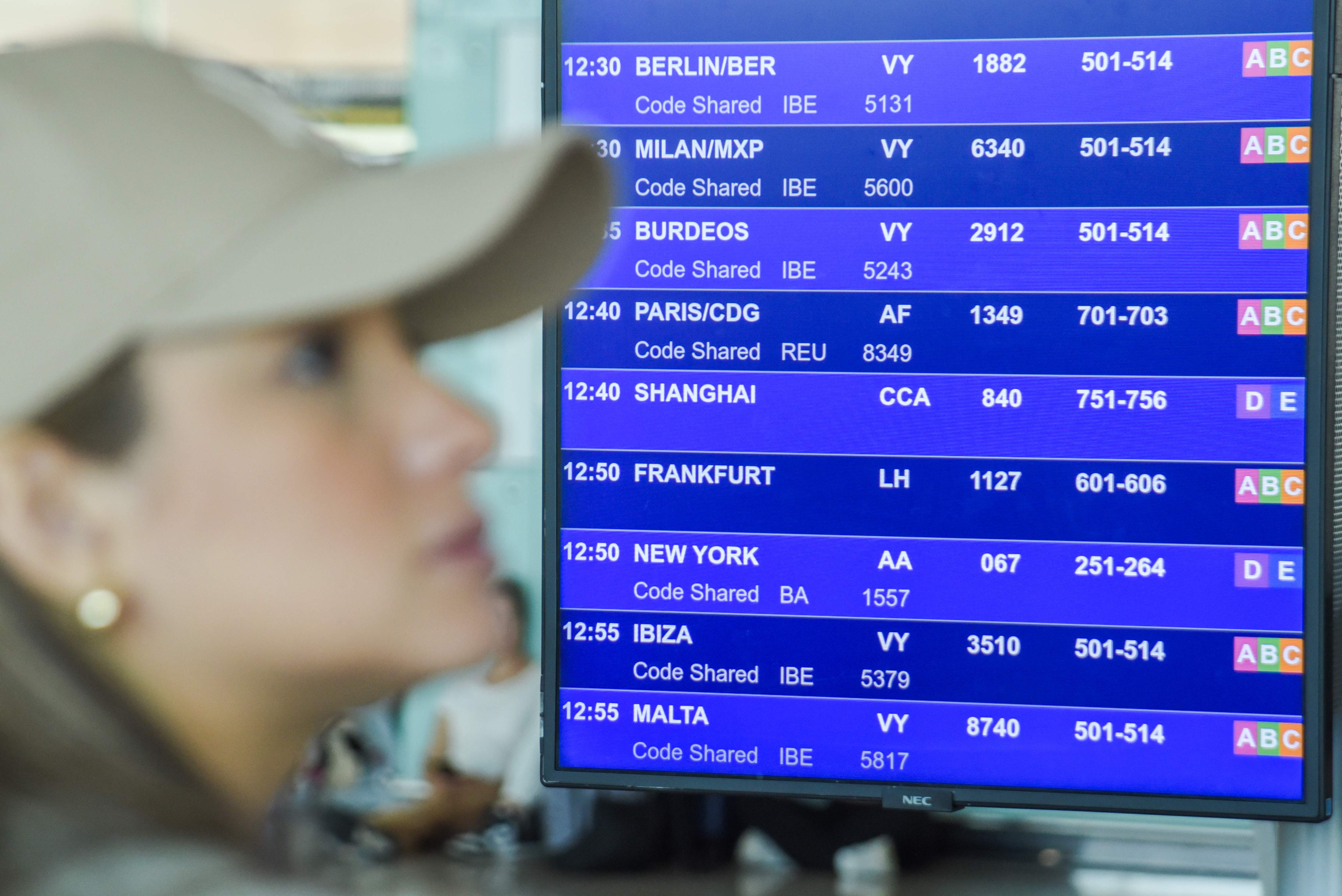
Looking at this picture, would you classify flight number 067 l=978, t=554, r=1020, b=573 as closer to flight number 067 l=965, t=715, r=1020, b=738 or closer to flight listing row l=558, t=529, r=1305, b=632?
flight listing row l=558, t=529, r=1305, b=632

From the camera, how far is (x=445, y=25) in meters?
2.47

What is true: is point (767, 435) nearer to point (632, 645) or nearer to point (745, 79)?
point (632, 645)

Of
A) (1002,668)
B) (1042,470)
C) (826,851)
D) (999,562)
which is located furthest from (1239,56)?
(826,851)

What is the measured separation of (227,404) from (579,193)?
28 cm

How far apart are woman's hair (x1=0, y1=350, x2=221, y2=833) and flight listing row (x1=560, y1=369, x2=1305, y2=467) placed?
1176mm

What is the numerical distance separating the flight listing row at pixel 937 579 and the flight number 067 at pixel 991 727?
125 mm

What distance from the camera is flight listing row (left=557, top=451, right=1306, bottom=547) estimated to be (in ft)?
5.59

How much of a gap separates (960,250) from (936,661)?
529 millimetres

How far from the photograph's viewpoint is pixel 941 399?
1.76 m

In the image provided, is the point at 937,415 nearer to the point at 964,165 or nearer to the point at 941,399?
the point at 941,399

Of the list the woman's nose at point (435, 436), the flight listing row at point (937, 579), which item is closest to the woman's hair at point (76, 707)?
the woman's nose at point (435, 436)

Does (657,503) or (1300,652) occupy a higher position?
(657,503)

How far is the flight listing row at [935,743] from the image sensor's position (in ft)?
5.60

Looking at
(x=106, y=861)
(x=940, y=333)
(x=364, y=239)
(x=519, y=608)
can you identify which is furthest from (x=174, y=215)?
(x=519, y=608)
